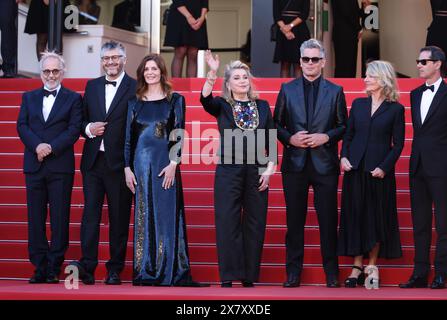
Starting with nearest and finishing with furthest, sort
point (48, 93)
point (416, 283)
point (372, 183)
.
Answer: point (416, 283)
point (372, 183)
point (48, 93)

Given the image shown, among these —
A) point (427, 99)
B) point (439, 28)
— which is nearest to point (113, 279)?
point (427, 99)

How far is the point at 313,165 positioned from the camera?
28.9ft

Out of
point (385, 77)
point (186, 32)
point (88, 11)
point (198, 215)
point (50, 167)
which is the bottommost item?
point (198, 215)

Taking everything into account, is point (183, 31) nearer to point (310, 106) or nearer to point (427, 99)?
point (310, 106)

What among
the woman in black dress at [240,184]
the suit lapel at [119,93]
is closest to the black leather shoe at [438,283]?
the woman in black dress at [240,184]

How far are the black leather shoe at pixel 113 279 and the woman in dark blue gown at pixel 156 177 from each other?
194mm

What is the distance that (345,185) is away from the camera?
894 cm

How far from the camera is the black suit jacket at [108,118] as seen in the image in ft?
29.3

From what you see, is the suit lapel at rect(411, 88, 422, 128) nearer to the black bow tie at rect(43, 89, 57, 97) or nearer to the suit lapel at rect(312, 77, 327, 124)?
the suit lapel at rect(312, 77, 327, 124)

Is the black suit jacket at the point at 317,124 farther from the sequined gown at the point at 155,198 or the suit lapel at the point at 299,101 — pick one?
the sequined gown at the point at 155,198

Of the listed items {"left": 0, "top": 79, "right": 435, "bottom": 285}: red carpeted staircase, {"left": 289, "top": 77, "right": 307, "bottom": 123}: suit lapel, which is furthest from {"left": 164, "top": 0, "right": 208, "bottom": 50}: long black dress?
{"left": 289, "top": 77, "right": 307, "bottom": 123}: suit lapel

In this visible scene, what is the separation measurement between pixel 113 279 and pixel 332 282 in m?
1.76

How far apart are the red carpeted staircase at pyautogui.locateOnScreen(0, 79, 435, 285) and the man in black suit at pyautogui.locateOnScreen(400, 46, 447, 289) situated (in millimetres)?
363
